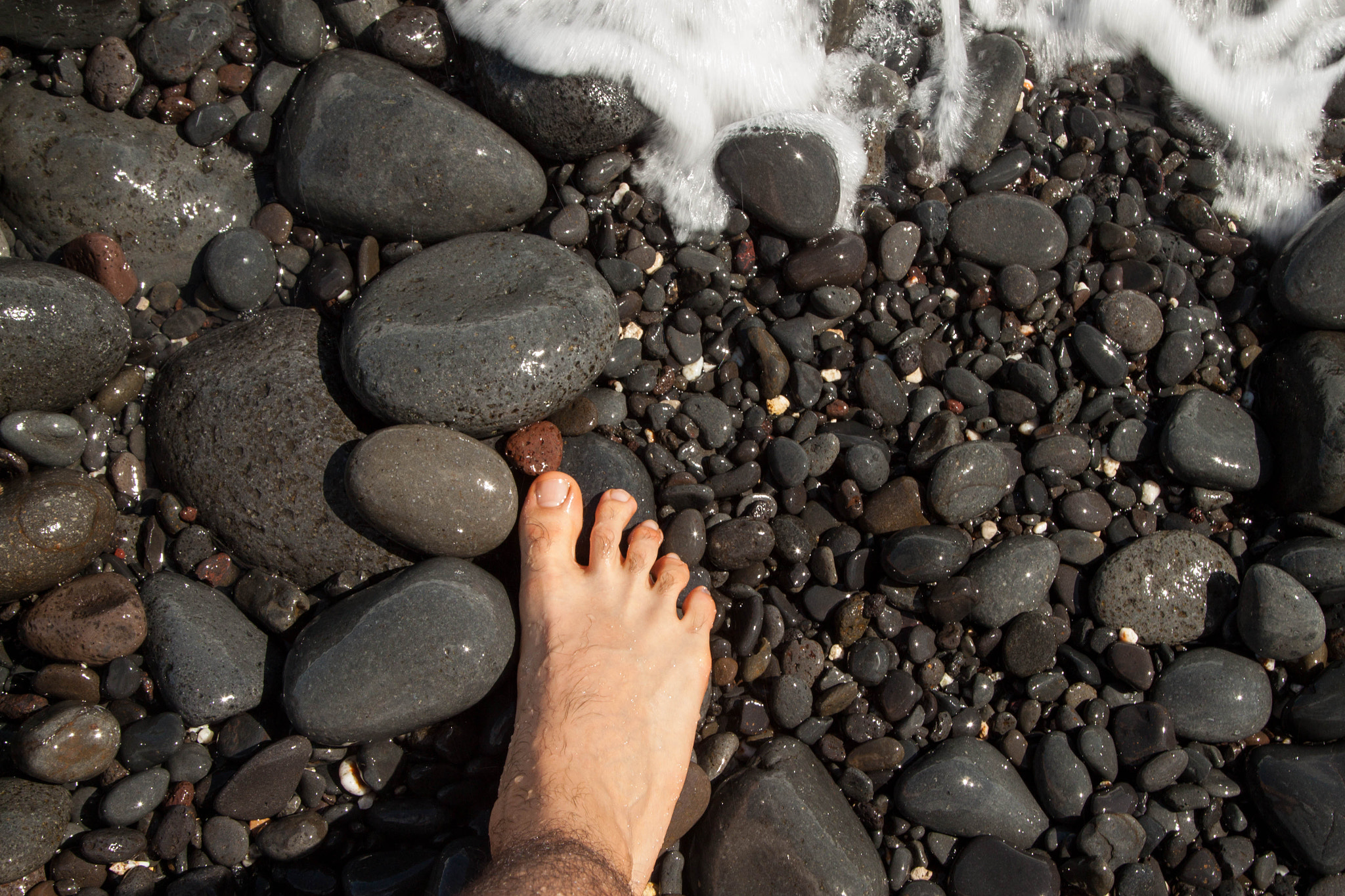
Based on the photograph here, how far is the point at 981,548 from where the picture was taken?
10.5ft

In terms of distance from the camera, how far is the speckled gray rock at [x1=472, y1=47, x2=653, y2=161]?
321 cm

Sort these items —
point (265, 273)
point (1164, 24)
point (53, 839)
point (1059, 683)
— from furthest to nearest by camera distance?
point (1164, 24), point (265, 273), point (1059, 683), point (53, 839)

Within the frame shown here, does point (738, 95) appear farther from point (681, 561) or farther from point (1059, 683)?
point (1059, 683)

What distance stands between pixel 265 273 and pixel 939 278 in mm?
2958

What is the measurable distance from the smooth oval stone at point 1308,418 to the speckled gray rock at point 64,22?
17.1 ft

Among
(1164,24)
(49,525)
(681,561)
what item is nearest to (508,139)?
(681,561)

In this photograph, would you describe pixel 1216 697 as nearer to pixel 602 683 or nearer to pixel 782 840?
pixel 782 840

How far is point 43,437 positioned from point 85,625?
30.3 inches

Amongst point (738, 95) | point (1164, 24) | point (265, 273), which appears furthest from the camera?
point (1164, 24)

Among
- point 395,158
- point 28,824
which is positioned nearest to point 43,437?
point 28,824

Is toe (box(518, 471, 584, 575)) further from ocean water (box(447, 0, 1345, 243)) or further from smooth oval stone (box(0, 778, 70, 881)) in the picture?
smooth oval stone (box(0, 778, 70, 881))

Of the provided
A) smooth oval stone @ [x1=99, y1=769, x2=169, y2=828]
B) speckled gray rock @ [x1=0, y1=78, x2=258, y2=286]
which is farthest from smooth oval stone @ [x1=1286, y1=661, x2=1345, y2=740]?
speckled gray rock @ [x1=0, y1=78, x2=258, y2=286]

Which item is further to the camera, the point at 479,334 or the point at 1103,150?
the point at 1103,150

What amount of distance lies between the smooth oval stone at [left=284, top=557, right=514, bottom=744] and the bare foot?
0.25m
